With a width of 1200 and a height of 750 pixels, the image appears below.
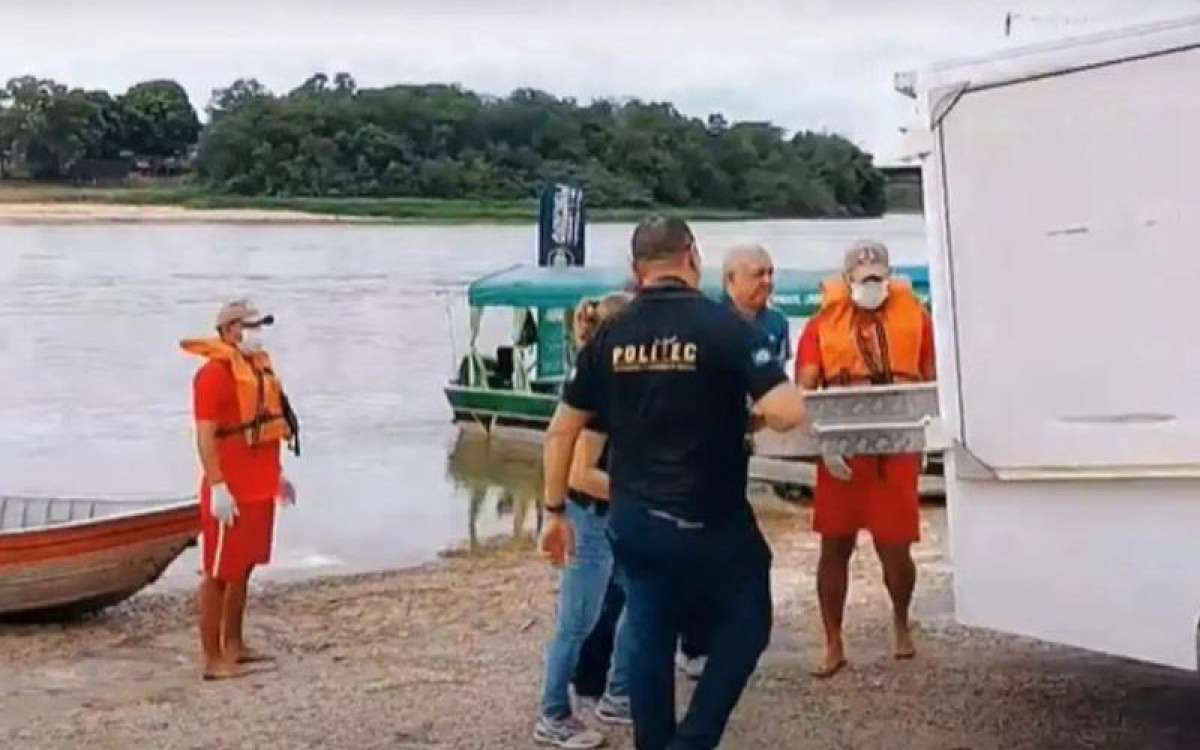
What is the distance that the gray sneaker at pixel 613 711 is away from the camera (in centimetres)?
705

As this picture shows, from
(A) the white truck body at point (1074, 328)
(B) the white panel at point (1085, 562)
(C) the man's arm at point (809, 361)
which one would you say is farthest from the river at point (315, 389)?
(B) the white panel at point (1085, 562)

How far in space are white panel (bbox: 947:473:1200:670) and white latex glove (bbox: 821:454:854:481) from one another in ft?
4.26

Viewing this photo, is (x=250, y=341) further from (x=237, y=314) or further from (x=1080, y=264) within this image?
(x=1080, y=264)

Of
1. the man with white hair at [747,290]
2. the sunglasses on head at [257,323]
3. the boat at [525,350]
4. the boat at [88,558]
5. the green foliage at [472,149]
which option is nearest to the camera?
the man with white hair at [747,290]

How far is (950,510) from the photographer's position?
232 inches

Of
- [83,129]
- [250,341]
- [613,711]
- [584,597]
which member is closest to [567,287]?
[250,341]

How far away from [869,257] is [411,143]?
76.6m

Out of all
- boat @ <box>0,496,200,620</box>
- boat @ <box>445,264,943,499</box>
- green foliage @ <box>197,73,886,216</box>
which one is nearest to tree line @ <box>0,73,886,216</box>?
green foliage @ <box>197,73,886,216</box>

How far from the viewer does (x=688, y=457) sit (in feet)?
17.9

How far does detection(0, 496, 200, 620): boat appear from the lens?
1080cm

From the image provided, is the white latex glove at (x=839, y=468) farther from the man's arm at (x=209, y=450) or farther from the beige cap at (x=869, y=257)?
the man's arm at (x=209, y=450)

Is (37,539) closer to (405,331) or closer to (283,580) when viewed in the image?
(283,580)

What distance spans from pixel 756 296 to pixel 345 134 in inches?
3095

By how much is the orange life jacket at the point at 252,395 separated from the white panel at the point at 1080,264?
3824 millimetres
